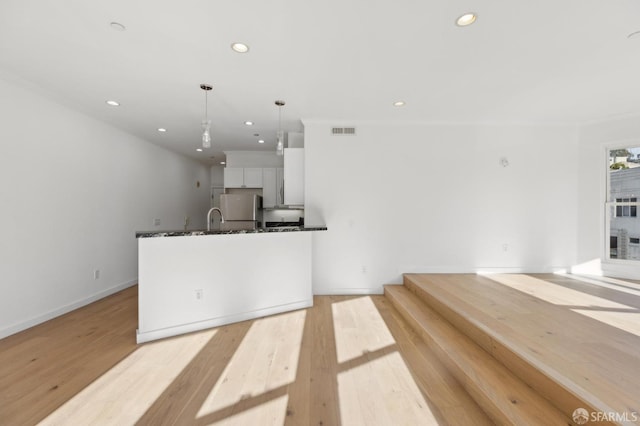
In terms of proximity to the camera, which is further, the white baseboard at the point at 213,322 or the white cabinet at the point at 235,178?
the white cabinet at the point at 235,178

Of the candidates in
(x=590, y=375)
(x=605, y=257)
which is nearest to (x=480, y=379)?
(x=590, y=375)

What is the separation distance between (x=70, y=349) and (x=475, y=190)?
538 cm

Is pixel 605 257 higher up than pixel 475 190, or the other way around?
pixel 475 190

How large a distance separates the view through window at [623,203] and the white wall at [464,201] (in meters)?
0.46

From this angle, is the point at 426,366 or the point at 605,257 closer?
the point at 426,366

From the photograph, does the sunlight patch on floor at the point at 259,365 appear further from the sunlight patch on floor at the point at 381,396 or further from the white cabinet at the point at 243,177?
the white cabinet at the point at 243,177

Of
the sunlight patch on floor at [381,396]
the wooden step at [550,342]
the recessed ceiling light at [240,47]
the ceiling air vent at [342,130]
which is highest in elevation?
the recessed ceiling light at [240,47]

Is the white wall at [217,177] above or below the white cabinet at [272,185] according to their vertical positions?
above

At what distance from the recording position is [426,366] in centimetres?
208

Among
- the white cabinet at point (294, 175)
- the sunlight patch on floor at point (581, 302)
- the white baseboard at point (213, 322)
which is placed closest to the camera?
the sunlight patch on floor at point (581, 302)

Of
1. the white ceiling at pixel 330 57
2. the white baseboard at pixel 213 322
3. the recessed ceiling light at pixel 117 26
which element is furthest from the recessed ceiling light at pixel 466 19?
the white baseboard at pixel 213 322

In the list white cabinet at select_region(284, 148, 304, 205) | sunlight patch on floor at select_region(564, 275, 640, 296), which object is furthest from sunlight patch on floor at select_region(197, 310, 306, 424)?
sunlight patch on floor at select_region(564, 275, 640, 296)

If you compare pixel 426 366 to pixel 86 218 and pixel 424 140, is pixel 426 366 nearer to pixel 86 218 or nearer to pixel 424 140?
pixel 424 140

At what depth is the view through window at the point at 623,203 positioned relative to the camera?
144 inches
